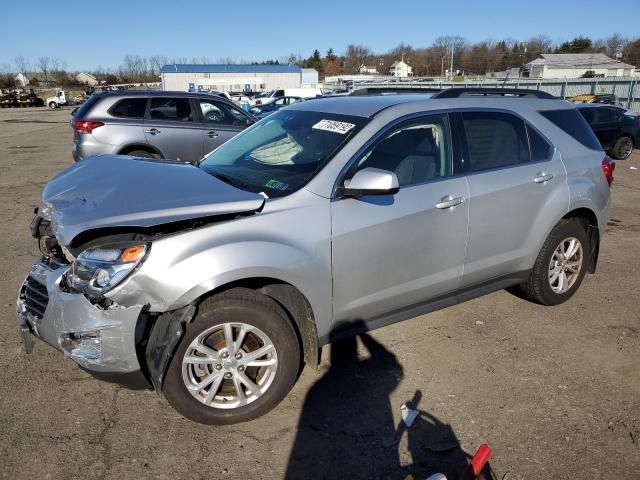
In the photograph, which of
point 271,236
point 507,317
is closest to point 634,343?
point 507,317

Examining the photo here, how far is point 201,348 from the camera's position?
2.79m

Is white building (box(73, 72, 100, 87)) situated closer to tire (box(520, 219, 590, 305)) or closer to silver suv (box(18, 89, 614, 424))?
silver suv (box(18, 89, 614, 424))

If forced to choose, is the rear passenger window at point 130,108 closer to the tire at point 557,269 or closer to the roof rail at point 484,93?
the roof rail at point 484,93

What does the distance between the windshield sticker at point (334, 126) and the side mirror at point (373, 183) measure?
55 cm

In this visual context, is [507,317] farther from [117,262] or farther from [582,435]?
[117,262]

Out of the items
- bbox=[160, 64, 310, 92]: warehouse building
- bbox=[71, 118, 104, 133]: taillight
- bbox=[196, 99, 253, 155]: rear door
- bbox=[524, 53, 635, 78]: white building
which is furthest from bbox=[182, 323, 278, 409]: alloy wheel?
bbox=[524, 53, 635, 78]: white building

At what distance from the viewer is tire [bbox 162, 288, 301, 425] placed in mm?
2746

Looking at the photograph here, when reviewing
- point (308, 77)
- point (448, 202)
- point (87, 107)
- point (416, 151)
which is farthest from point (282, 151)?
point (308, 77)

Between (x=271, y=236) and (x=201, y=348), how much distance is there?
0.73 m

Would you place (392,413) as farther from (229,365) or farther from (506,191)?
(506,191)

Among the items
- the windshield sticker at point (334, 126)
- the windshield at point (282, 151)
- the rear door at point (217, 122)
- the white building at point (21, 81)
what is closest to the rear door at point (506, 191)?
the windshield sticker at point (334, 126)

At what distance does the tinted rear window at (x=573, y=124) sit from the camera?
437 centimetres

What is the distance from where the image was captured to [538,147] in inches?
164

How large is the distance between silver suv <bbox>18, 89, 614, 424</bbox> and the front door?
0.03 ft
